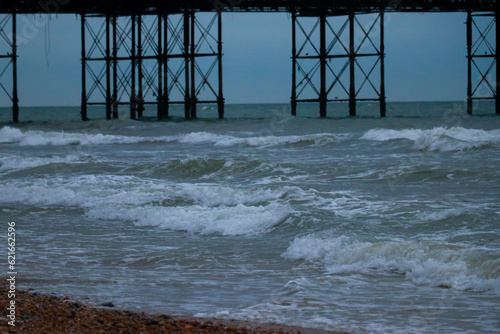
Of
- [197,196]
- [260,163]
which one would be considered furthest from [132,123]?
[197,196]

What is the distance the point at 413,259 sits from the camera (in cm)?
757

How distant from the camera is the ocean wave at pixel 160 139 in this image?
74.8 ft

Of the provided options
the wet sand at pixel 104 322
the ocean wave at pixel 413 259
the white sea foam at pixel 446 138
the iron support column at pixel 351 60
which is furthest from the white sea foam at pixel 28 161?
the iron support column at pixel 351 60

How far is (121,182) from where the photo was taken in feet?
48.9

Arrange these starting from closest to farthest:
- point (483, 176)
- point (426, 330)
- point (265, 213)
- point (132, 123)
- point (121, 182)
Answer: point (426, 330) < point (265, 213) < point (483, 176) < point (121, 182) < point (132, 123)

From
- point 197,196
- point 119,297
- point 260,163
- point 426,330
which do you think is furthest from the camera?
point 260,163

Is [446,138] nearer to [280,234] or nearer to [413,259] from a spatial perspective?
[280,234]

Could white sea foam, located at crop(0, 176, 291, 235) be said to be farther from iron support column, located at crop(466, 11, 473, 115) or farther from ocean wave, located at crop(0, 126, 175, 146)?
iron support column, located at crop(466, 11, 473, 115)

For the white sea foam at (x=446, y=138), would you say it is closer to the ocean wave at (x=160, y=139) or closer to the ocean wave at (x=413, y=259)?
the ocean wave at (x=160, y=139)

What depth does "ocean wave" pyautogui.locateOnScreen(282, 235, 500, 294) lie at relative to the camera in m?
6.93

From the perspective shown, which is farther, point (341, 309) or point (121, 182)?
point (121, 182)

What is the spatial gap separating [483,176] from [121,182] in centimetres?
642

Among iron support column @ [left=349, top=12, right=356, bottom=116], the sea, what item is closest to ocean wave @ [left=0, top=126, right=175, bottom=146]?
the sea

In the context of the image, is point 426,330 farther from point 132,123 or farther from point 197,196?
point 132,123
